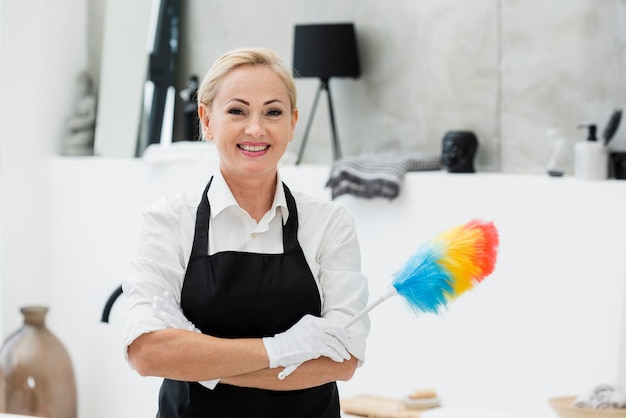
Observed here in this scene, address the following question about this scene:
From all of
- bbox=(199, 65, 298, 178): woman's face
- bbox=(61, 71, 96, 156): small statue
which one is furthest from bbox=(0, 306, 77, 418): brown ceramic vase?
bbox=(199, 65, 298, 178): woman's face

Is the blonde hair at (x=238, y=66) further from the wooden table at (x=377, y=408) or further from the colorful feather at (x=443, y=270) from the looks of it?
the wooden table at (x=377, y=408)

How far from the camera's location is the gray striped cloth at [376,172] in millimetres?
3666

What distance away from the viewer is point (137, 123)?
507 cm

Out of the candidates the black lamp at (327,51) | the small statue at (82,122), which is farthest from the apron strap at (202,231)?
the small statue at (82,122)

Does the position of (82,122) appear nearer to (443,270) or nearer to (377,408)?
(377,408)

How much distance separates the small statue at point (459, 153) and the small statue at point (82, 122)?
2.29 meters

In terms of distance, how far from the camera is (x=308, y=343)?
1.85 meters

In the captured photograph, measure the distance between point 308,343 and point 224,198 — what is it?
341mm

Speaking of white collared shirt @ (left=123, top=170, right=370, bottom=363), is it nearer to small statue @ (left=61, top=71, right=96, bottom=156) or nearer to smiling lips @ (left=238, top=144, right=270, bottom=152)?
smiling lips @ (left=238, top=144, right=270, bottom=152)

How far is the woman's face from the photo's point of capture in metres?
1.94

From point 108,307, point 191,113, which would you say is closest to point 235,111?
point 108,307

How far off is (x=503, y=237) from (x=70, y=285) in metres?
2.58

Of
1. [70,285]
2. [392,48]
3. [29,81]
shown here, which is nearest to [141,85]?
[29,81]

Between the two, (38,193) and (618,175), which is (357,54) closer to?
(618,175)
